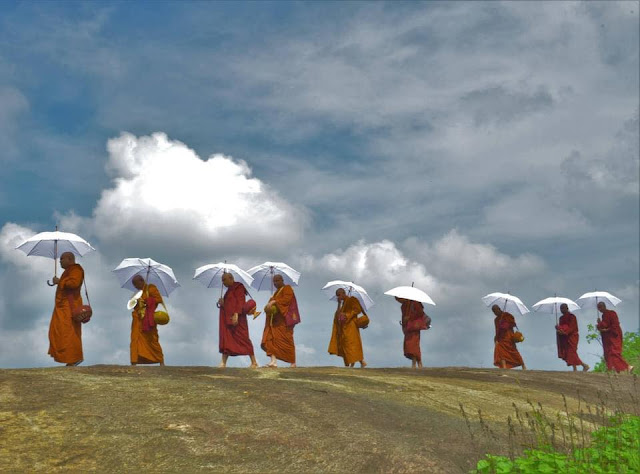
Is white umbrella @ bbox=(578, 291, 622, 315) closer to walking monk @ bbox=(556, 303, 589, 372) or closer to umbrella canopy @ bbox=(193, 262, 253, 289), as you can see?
walking monk @ bbox=(556, 303, 589, 372)

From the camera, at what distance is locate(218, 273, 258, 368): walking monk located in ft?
50.0

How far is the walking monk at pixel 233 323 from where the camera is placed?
1524 cm

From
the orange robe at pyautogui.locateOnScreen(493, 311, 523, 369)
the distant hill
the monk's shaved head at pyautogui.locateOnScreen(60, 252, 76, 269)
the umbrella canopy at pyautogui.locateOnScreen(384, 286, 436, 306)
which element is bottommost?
the distant hill

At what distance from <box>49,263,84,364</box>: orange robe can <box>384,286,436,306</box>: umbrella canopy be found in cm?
681

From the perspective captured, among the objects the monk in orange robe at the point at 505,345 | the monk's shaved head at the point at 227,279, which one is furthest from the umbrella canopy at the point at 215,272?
the monk in orange robe at the point at 505,345

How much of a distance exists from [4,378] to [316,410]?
4440 millimetres

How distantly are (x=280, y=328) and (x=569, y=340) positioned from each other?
9.10m

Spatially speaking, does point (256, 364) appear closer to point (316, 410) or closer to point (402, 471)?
point (316, 410)

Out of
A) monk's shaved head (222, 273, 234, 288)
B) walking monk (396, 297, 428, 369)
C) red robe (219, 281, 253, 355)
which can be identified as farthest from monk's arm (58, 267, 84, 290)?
walking monk (396, 297, 428, 369)

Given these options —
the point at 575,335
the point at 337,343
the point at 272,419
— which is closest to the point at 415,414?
the point at 272,419

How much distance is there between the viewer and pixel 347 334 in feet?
56.7

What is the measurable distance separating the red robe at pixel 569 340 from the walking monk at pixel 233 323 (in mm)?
9519

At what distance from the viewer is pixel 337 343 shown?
1755 cm

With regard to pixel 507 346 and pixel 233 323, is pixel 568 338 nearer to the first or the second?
pixel 507 346
